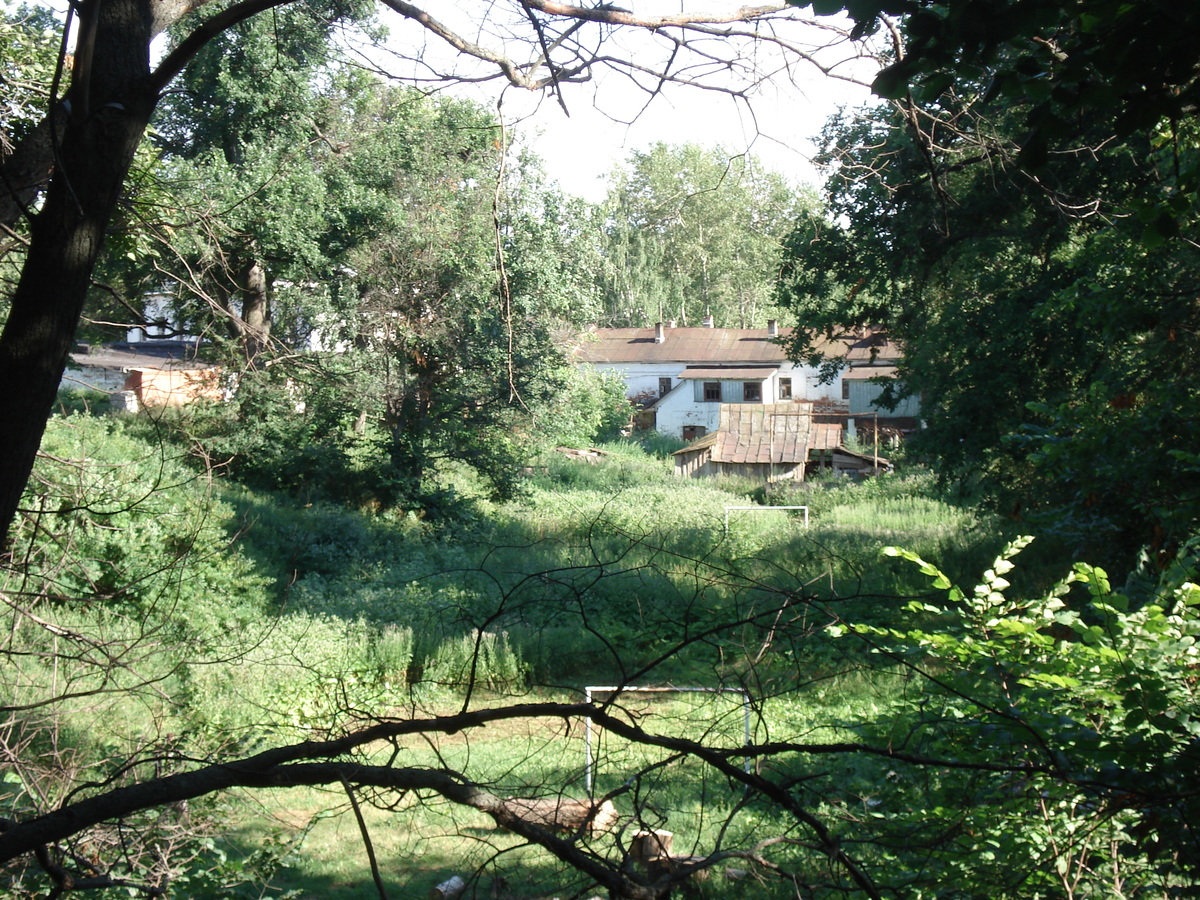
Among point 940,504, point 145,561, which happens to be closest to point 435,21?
point 145,561

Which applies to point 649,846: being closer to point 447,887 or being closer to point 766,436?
point 447,887

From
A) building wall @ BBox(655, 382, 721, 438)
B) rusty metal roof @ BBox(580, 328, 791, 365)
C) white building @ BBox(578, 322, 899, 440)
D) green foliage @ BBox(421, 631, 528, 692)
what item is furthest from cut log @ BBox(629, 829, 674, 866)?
rusty metal roof @ BBox(580, 328, 791, 365)

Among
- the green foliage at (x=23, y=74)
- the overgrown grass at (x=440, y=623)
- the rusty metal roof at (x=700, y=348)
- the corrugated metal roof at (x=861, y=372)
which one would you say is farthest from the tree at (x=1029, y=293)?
the rusty metal roof at (x=700, y=348)

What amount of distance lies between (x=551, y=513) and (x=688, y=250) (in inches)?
1182

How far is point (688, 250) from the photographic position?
48.8 meters

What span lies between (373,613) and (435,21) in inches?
427

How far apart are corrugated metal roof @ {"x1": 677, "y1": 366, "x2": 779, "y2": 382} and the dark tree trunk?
41318 mm

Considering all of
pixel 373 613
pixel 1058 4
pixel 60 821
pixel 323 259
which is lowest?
pixel 373 613

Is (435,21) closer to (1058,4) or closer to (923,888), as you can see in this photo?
(1058,4)

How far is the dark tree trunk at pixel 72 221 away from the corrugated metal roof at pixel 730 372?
1627 inches

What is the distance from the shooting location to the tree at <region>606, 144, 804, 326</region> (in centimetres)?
4253

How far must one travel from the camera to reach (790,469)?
32219 millimetres

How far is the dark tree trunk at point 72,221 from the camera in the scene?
6.98ft

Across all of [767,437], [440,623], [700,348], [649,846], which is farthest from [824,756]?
[700,348]
